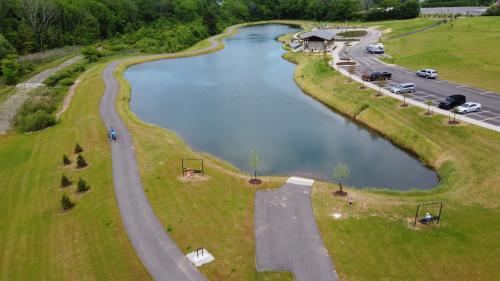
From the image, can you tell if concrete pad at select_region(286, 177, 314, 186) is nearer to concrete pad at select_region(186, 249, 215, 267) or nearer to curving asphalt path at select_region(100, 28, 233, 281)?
concrete pad at select_region(186, 249, 215, 267)

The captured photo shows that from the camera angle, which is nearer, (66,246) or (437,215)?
(66,246)

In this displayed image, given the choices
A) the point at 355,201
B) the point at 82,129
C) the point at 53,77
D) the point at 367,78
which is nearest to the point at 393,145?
the point at 355,201

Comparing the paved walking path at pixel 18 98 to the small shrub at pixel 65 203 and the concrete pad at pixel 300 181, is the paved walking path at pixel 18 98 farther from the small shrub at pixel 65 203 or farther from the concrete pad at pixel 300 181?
the concrete pad at pixel 300 181

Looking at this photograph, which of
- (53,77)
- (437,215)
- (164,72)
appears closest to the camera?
(437,215)

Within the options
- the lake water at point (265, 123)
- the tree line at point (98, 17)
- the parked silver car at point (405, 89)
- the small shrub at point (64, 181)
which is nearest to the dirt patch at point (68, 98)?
the lake water at point (265, 123)

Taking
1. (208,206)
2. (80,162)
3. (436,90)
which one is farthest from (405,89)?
(80,162)

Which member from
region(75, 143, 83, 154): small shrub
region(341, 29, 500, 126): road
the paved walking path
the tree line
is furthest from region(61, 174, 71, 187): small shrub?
the tree line

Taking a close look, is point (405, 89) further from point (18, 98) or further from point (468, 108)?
point (18, 98)

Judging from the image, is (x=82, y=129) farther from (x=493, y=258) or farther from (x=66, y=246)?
(x=493, y=258)

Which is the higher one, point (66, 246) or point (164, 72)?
point (164, 72)
